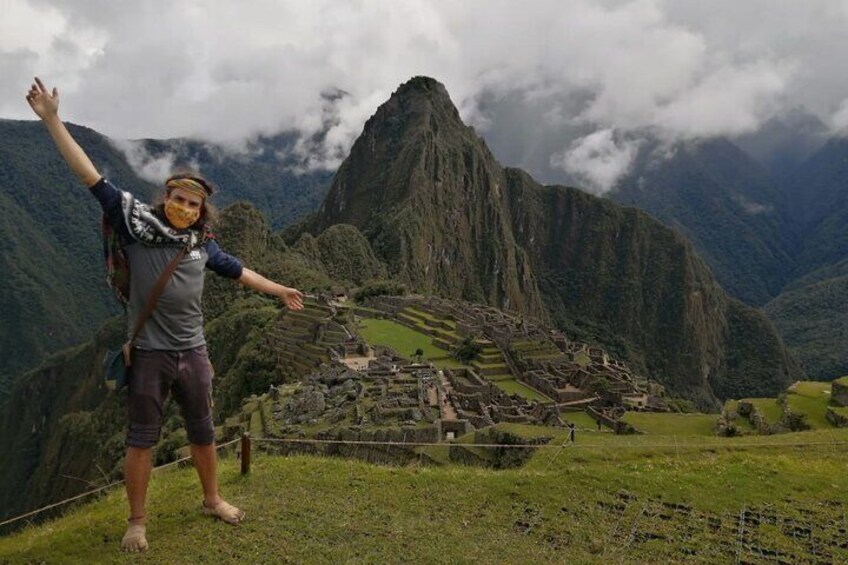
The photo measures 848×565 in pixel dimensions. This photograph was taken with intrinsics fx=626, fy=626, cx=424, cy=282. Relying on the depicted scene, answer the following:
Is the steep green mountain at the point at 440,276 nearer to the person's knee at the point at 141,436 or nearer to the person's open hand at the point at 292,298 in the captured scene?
the person's open hand at the point at 292,298

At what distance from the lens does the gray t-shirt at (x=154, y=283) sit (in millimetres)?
4453

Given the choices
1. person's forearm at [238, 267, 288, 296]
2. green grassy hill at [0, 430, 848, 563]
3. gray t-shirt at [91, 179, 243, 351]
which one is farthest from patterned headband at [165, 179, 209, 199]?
green grassy hill at [0, 430, 848, 563]

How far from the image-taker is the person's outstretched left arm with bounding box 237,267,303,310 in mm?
5172

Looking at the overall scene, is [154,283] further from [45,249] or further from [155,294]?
[45,249]

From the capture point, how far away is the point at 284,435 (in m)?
14.6

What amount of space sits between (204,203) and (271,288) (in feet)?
2.95

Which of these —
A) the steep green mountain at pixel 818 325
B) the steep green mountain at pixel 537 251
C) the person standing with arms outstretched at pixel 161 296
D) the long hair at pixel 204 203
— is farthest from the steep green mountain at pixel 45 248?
the steep green mountain at pixel 818 325

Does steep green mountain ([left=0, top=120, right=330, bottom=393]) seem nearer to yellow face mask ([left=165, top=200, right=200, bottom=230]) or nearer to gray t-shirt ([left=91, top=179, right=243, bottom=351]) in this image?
gray t-shirt ([left=91, top=179, right=243, bottom=351])

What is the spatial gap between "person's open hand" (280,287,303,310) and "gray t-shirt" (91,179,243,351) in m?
0.75

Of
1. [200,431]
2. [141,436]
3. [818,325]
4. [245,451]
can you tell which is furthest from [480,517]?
[818,325]

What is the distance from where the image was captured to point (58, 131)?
169 inches

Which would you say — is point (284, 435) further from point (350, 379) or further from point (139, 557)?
point (139, 557)

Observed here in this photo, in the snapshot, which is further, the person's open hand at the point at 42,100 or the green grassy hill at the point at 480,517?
the green grassy hill at the point at 480,517

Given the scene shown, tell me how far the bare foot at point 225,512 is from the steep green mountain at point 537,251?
9699cm
